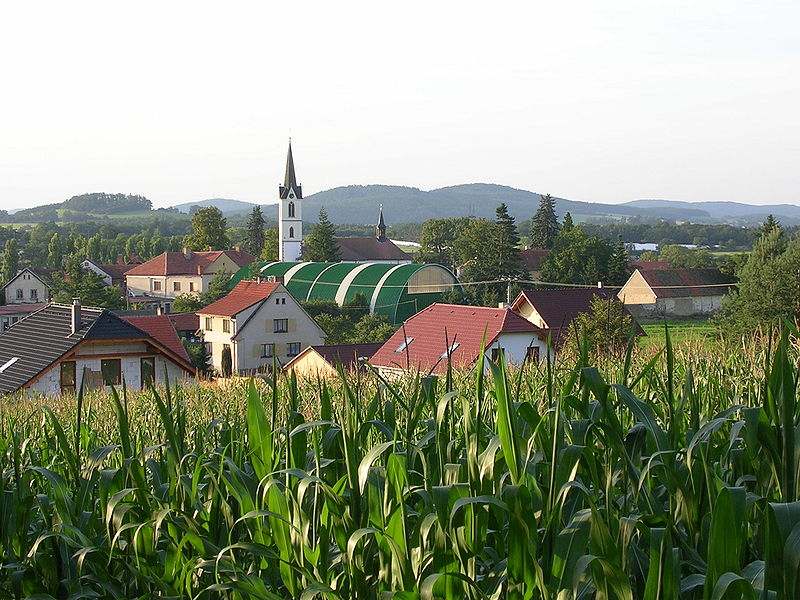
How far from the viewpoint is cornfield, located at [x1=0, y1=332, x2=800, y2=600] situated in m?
1.89

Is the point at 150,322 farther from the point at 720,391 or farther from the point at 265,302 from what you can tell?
the point at 720,391

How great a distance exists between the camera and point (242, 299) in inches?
1576

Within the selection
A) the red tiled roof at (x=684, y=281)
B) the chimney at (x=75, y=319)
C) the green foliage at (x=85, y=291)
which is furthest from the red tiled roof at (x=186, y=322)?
the red tiled roof at (x=684, y=281)

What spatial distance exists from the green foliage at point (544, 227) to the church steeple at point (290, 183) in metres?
20.7

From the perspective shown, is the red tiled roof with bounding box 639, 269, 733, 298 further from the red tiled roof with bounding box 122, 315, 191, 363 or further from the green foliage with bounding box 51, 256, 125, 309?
the red tiled roof with bounding box 122, 315, 191, 363

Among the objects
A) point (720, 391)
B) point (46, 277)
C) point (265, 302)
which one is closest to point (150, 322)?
point (265, 302)

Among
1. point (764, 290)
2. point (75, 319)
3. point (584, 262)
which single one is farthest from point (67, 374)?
point (584, 262)

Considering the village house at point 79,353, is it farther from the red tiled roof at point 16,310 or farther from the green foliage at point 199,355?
the red tiled roof at point 16,310

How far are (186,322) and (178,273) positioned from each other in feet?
96.6

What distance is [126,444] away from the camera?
2684 mm

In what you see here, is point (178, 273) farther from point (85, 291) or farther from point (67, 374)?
point (67, 374)

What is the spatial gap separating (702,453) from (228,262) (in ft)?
243

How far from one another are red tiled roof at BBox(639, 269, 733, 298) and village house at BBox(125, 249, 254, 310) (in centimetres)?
3003

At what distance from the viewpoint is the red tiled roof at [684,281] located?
184 ft
